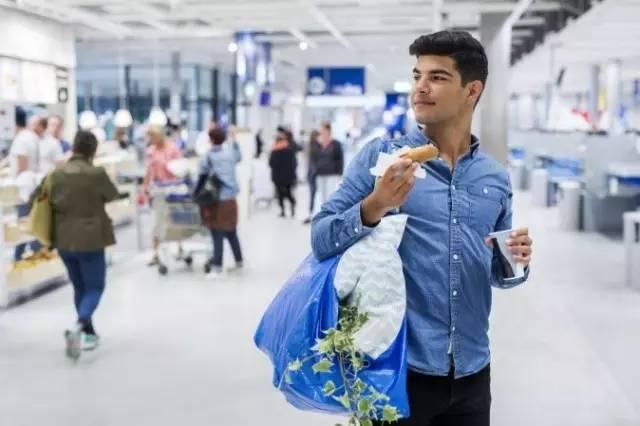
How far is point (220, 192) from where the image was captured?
8797 mm

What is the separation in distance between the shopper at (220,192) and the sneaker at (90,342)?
2.91 metres

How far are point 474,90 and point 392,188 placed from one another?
16.8 inches

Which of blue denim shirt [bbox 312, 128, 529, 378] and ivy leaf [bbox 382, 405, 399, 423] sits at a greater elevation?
blue denim shirt [bbox 312, 128, 529, 378]

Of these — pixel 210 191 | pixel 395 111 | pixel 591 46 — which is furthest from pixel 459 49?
pixel 395 111

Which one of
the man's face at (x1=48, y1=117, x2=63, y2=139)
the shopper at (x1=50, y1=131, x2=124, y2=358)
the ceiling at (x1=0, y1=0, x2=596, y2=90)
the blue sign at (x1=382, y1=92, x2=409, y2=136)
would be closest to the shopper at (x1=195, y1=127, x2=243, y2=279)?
the man's face at (x1=48, y1=117, x2=63, y2=139)

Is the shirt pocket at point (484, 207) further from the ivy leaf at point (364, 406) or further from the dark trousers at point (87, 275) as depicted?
the dark trousers at point (87, 275)

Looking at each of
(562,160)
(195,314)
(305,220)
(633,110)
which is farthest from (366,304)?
(633,110)

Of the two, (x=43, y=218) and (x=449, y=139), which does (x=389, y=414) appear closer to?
(x=449, y=139)

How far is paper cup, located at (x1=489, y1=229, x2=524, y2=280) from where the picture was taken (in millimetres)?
2059

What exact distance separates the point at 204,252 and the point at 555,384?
Result: 235 inches

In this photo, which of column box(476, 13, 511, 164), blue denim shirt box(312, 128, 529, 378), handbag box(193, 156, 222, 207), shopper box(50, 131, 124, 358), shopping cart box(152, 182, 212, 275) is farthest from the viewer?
column box(476, 13, 511, 164)

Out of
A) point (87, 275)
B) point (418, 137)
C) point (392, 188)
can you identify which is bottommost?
point (87, 275)

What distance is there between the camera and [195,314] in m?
7.41

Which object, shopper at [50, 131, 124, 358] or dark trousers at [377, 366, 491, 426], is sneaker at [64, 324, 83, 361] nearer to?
shopper at [50, 131, 124, 358]
